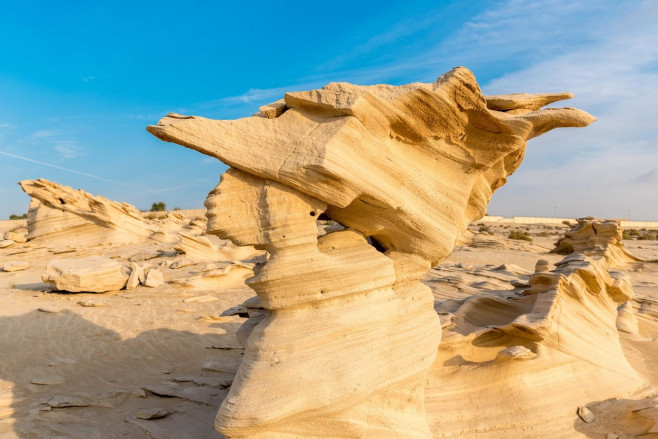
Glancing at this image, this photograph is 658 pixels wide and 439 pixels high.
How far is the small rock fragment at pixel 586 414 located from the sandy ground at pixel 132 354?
0.07m

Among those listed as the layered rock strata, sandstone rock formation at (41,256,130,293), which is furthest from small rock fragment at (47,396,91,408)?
sandstone rock formation at (41,256,130,293)

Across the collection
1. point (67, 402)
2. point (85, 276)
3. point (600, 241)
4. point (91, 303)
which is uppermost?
point (85, 276)

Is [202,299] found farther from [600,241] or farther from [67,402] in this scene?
[600,241]

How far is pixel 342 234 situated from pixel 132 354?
4.39 meters

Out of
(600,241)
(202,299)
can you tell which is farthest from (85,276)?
(600,241)

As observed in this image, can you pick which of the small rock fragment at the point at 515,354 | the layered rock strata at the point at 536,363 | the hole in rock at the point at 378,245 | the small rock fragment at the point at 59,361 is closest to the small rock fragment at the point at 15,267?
the small rock fragment at the point at 59,361

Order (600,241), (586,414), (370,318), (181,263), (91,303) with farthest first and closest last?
(600,241) → (181,263) → (91,303) → (586,414) → (370,318)

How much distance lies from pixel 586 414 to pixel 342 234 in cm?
286

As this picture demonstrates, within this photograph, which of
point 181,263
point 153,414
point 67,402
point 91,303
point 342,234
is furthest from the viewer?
point 181,263

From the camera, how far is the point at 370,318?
323 centimetres

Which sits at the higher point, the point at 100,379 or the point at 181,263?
the point at 181,263

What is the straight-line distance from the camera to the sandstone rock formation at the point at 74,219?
56.0 feet

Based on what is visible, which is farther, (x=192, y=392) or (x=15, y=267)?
(x=15, y=267)

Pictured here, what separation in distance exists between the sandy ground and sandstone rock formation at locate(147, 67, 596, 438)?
61.5 inches
